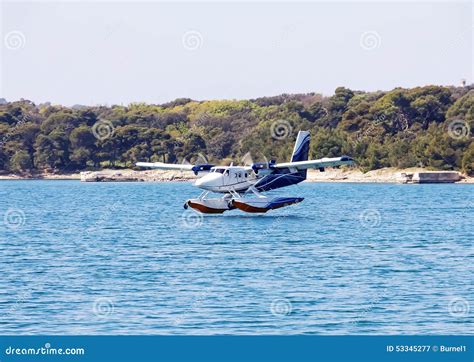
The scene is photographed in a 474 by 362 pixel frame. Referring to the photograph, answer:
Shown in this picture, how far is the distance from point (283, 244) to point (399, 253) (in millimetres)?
4914

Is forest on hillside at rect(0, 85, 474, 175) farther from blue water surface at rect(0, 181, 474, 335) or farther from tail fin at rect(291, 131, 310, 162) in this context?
blue water surface at rect(0, 181, 474, 335)

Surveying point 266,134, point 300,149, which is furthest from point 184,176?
point 300,149

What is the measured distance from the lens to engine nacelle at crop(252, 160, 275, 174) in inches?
2183

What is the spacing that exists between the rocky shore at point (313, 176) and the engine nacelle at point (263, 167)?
72.0m

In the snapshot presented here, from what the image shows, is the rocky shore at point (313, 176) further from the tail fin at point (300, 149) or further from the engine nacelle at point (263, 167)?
the engine nacelle at point (263, 167)

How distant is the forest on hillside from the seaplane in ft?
228

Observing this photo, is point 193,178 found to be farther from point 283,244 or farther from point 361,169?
point 283,244

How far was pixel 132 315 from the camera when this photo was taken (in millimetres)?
23531

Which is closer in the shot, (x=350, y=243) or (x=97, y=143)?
(x=350, y=243)

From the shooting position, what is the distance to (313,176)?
149 metres

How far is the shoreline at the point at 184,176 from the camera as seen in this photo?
13450cm

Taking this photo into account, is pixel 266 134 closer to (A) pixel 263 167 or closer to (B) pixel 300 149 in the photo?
(B) pixel 300 149

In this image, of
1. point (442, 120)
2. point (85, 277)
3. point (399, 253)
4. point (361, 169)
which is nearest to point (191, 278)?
point (85, 277)

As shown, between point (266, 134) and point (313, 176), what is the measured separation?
904 cm
